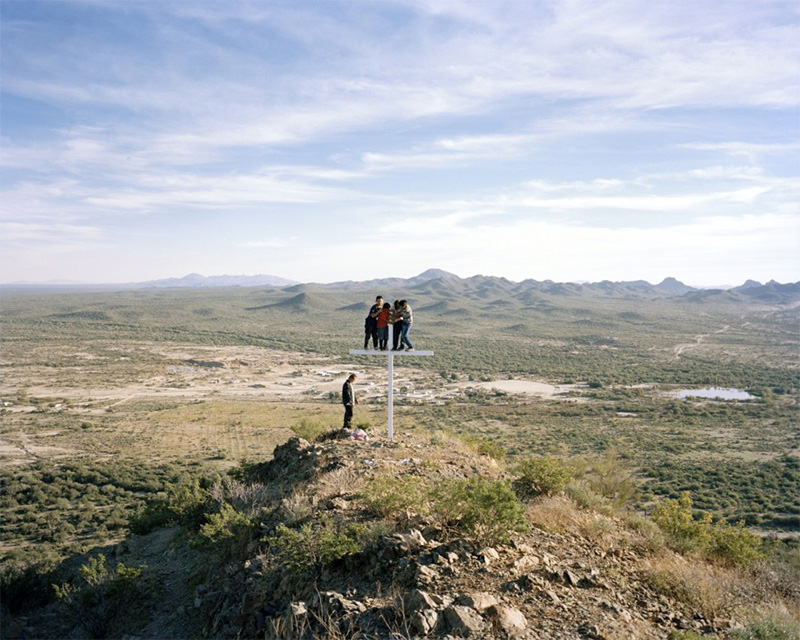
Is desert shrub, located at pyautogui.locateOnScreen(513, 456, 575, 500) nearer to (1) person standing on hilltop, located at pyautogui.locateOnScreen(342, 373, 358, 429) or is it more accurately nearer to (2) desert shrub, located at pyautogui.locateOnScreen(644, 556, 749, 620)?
(2) desert shrub, located at pyautogui.locateOnScreen(644, 556, 749, 620)

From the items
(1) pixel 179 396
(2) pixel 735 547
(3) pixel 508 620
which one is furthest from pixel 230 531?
(1) pixel 179 396

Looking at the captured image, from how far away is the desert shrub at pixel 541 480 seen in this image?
30.7ft

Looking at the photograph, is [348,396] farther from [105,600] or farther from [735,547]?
[735,547]

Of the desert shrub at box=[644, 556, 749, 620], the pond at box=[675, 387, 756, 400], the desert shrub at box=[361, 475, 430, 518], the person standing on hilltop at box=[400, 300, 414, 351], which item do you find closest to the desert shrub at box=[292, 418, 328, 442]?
the person standing on hilltop at box=[400, 300, 414, 351]

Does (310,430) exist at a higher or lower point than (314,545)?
lower

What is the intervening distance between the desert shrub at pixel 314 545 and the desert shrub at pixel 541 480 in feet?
12.4

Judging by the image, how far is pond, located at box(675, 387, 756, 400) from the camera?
2067 inches

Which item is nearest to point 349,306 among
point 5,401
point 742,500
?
point 5,401

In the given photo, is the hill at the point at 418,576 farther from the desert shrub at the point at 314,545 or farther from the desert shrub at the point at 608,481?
the desert shrub at the point at 608,481

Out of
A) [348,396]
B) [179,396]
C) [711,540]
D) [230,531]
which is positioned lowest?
[179,396]

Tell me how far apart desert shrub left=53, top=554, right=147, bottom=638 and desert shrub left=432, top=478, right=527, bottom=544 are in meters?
5.38

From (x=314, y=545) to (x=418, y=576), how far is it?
1.55 meters

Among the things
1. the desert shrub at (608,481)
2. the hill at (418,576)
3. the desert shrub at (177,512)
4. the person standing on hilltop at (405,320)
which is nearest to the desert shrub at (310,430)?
the desert shrub at (177,512)

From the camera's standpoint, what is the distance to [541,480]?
31.2 feet
